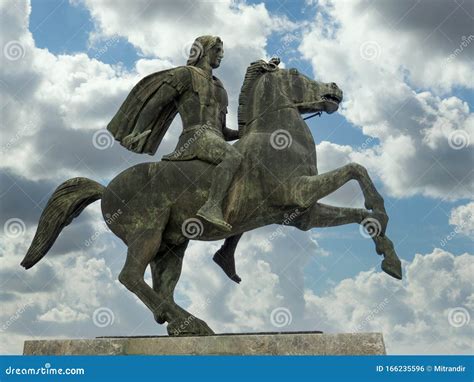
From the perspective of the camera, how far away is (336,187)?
8.08 m

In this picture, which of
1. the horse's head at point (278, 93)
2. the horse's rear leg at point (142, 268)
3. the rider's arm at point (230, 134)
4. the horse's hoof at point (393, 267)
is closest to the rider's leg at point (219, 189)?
the horse's rear leg at point (142, 268)

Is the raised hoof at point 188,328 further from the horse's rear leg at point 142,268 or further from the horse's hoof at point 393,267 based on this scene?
the horse's hoof at point 393,267

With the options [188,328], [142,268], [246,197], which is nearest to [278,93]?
[246,197]

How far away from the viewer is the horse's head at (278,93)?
871cm

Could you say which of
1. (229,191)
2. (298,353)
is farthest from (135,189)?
(298,353)

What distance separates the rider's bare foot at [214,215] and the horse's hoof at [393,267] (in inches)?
79.1

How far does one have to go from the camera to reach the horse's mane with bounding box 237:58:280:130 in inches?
352

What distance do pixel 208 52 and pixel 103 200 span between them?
2.60 m

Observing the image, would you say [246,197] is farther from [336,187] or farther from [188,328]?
Answer: [188,328]

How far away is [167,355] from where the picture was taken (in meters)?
7.05

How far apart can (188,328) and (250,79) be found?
11.7 feet

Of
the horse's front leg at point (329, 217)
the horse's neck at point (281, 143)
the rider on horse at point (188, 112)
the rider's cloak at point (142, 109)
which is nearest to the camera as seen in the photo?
the horse's neck at point (281, 143)

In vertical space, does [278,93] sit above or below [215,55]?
below

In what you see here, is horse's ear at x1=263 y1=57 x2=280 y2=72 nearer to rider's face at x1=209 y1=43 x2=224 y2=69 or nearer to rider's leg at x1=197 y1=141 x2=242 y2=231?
rider's face at x1=209 y1=43 x2=224 y2=69
